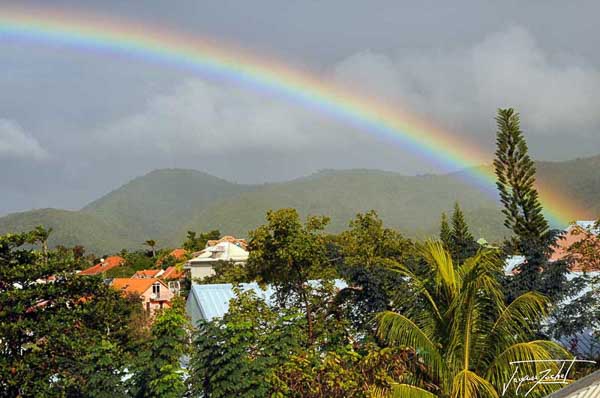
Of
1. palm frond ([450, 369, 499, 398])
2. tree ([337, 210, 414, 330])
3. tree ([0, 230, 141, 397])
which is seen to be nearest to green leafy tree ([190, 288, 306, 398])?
tree ([0, 230, 141, 397])

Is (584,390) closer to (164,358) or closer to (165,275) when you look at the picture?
(164,358)

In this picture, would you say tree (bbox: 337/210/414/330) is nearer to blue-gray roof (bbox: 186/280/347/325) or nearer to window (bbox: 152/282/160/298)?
blue-gray roof (bbox: 186/280/347/325)

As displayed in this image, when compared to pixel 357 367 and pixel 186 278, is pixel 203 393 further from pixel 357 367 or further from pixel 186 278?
pixel 186 278

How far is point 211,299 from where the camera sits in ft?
62.4

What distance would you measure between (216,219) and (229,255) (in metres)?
114

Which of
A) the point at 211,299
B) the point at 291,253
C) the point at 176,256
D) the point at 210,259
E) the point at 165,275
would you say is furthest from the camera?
the point at 176,256

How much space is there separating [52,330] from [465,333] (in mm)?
8360

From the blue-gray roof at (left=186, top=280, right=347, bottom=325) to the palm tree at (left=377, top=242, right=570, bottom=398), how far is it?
9740 millimetres

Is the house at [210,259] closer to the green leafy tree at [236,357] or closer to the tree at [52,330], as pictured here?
the tree at [52,330]

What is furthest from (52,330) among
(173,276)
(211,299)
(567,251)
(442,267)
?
(173,276)

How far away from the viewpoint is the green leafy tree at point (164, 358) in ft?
31.3

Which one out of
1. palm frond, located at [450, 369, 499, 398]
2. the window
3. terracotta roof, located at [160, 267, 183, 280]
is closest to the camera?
palm frond, located at [450, 369, 499, 398]

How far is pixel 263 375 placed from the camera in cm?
972

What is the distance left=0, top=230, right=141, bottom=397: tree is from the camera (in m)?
10.0
